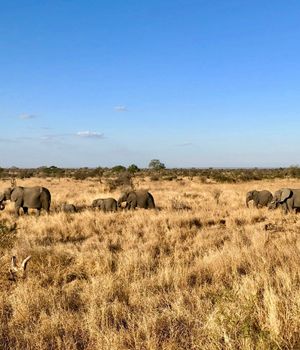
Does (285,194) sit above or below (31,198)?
above

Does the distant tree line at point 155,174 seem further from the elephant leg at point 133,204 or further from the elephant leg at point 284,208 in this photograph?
the elephant leg at point 284,208

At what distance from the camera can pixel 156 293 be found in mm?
6309

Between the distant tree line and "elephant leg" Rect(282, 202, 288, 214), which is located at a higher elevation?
the distant tree line

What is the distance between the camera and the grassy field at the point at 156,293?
443cm

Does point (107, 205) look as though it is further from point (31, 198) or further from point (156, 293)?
point (156, 293)

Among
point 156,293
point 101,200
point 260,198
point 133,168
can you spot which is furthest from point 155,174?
point 156,293

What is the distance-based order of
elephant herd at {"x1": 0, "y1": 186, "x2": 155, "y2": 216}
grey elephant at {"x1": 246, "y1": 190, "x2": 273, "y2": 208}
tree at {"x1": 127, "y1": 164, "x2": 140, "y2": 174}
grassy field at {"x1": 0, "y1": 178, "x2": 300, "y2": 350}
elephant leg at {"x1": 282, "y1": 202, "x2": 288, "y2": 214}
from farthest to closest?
1. tree at {"x1": 127, "y1": 164, "x2": 140, "y2": 174}
2. grey elephant at {"x1": 246, "y1": 190, "x2": 273, "y2": 208}
3. elephant herd at {"x1": 0, "y1": 186, "x2": 155, "y2": 216}
4. elephant leg at {"x1": 282, "y1": 202, "x2": 288, "y2": 214}
5. grassy field at {"x1": 0, "y1": 178, "x2": 300, "y2": 350}

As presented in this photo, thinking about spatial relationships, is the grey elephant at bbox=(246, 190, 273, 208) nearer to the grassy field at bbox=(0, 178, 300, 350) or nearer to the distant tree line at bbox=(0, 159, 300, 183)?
the grassy field at bbox=(0, 178, 300, 350)

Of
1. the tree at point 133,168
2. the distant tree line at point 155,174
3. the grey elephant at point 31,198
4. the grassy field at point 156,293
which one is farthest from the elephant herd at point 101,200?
the tree at point 133,168

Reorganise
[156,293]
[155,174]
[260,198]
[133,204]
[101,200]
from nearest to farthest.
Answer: [156,293] < [101,200] < [133,204] < [260,198] < [155,174]

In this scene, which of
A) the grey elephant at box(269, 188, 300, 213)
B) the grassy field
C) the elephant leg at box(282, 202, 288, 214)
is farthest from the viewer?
the grey elephant at box(269, 188, 300, 213)

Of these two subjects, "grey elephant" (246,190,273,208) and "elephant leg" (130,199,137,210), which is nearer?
"elephant leg" (130,199,137,210)

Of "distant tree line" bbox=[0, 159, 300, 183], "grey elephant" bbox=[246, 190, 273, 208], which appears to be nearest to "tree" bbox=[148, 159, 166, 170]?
"distant tree line" bbox=[0, 159, 300, 183]

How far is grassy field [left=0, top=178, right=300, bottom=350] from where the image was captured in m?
4.43
